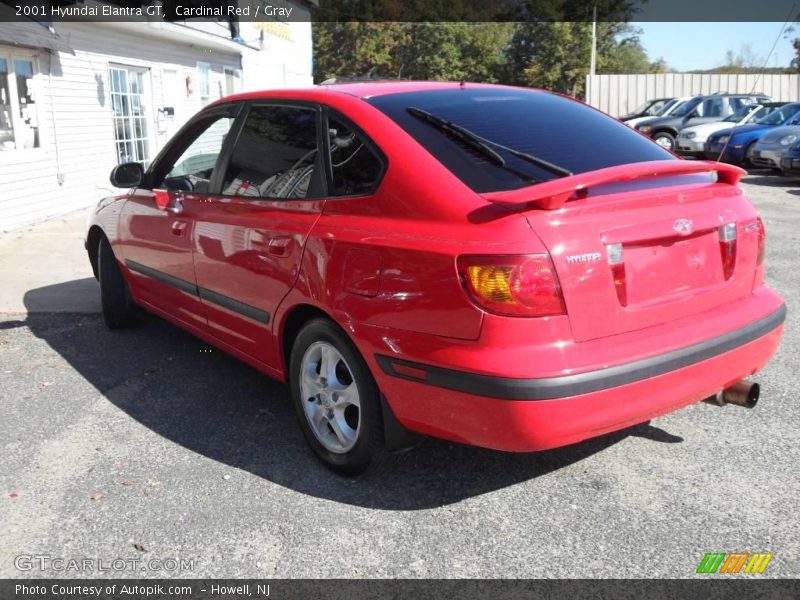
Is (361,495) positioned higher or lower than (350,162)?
lower

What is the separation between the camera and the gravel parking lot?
2.83 m

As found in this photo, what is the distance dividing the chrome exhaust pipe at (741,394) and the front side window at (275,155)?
202cm

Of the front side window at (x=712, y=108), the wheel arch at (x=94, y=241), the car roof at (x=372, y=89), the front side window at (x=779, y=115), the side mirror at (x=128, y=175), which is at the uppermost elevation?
the front side window at (x=712, y=108)

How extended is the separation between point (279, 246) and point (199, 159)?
1.37 m

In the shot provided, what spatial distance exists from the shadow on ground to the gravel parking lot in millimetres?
12

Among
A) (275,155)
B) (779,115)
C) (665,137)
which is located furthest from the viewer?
(665,137)

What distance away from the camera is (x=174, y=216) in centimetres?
443

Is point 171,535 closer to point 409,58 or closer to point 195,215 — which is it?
point 195,215

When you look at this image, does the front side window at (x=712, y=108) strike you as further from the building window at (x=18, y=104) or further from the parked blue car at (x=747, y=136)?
the building window at (x=18, y=104)

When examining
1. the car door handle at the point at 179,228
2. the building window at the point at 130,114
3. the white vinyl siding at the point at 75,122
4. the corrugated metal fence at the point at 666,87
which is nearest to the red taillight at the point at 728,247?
the car door handle at the point at 179,228

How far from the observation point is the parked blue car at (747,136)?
1741cm

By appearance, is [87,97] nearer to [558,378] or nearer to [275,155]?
[275,155]

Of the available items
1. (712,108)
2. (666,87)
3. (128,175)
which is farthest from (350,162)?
(666,87)

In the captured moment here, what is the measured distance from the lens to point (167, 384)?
463cm
